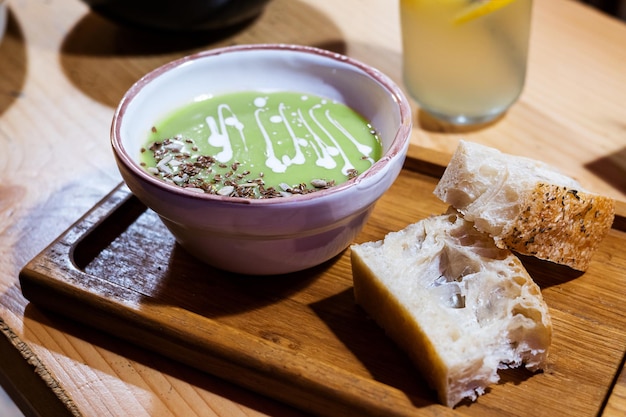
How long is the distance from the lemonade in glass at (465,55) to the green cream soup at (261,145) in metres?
0.35

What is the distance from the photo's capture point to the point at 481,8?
1.41 metres

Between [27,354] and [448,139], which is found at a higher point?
[27,354]

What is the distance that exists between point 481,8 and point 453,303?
27.5 inches


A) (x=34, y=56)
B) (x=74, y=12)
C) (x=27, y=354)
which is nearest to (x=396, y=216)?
(x=27, y=354)

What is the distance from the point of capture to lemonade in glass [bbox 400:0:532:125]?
1434 millimetres

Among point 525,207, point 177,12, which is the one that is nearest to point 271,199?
point 525,207

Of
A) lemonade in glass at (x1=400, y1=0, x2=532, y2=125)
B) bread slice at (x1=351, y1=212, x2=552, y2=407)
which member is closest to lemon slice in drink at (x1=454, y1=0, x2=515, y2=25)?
lemonade in glass at (x1=400, y1=0, x2=532, y2=125)

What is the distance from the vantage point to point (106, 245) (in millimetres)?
1164

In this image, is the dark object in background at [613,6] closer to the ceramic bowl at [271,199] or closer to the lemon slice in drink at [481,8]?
the lemon slice in drink at [481,8]

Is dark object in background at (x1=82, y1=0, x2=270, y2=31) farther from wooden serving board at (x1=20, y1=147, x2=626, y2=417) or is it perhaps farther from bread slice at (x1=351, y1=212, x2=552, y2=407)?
bread slice at (x1=351, y1=212, x2=552, y2=407)

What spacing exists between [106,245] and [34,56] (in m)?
0.96

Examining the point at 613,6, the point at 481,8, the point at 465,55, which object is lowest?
the point at 613,6

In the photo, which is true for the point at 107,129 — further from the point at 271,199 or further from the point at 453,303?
the point at 453,303

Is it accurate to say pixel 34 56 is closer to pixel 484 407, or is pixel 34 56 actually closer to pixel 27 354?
pixel 27 354
